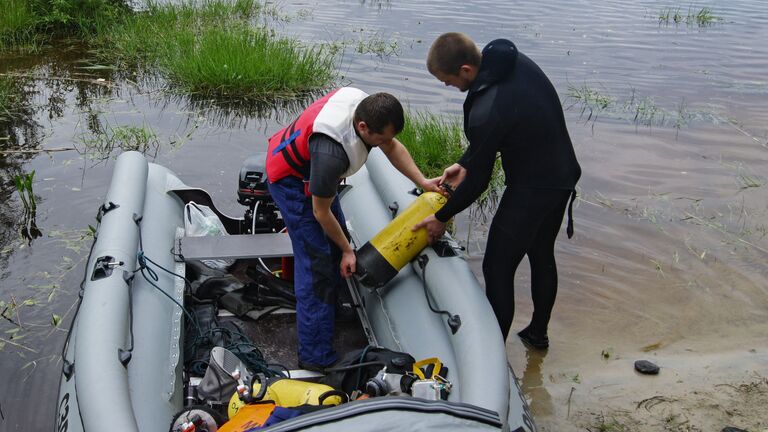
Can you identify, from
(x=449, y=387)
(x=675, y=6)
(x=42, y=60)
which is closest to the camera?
(x=449, y=387)

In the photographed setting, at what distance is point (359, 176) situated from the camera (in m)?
4.31

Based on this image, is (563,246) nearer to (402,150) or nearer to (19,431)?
(402,150)

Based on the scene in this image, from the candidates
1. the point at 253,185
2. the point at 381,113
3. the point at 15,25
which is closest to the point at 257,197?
the point at 253,185

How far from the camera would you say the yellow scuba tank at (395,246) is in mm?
3305

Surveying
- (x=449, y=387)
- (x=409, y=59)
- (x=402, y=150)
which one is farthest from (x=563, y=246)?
(x=409, y=59)

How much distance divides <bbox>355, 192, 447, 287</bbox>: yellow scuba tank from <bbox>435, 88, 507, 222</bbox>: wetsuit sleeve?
0.54 feet

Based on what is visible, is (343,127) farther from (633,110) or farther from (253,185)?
(633,110)

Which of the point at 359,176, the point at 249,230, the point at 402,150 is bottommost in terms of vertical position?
the point at 249,230

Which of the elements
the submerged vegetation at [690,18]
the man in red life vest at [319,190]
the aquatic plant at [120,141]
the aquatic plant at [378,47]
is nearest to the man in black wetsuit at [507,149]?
the man in red life vest at [319,190]

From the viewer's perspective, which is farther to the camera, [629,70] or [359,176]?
[629,70]

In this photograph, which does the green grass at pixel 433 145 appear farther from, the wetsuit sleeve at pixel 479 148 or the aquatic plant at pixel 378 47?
the aquatic plant at pixel 378 47

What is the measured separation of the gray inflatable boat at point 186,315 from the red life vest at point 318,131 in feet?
1.82

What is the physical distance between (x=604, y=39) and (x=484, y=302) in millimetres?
7828

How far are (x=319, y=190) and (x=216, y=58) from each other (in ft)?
14.8
